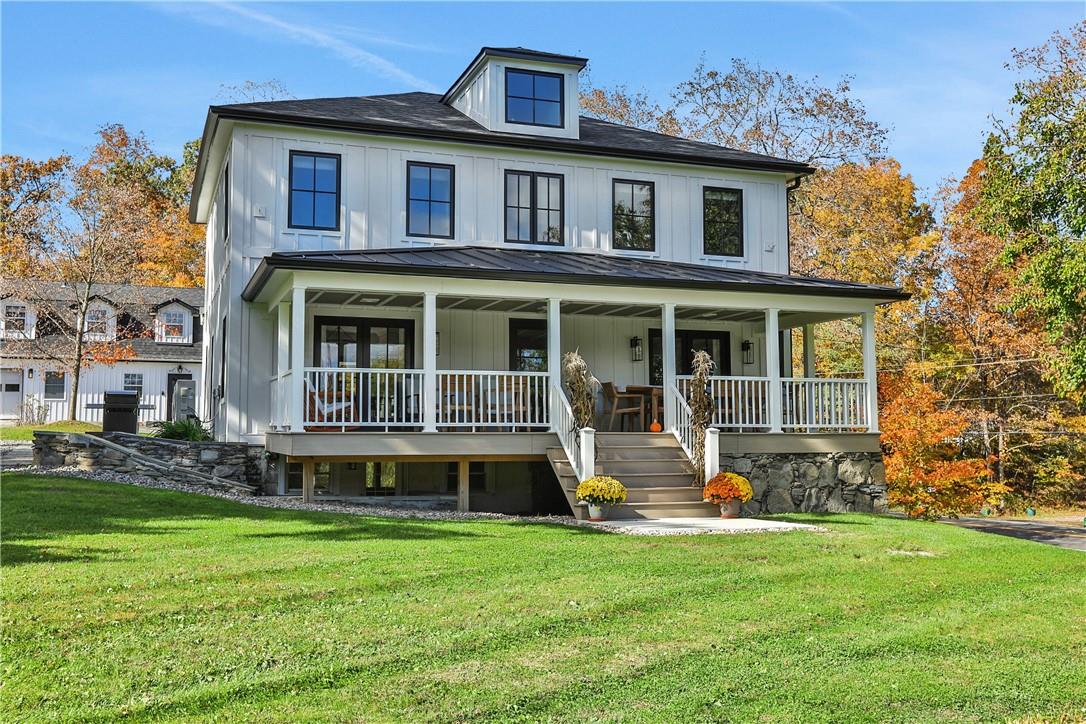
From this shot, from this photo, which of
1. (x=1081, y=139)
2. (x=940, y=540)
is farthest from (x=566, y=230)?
(x=1081, y=139)

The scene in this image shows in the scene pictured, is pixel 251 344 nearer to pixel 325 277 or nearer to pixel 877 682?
pixel 325 277

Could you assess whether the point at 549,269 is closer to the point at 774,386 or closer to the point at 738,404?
the point at 738,404

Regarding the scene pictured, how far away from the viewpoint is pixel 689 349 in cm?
1817

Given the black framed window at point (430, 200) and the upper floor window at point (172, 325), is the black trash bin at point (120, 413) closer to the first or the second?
the black framed window at point (430, 200)

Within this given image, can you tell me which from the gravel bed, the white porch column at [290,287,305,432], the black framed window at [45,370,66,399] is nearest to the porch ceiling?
the white porch column at [290,287,305,432]

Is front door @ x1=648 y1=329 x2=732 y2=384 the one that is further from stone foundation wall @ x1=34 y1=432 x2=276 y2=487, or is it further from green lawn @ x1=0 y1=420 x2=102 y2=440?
green lawn @ x1=0 y1=420 x2=102 y2=440

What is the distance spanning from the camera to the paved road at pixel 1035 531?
1549 cm

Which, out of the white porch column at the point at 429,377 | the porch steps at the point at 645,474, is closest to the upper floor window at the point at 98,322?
the white porch column at the point at 429,377

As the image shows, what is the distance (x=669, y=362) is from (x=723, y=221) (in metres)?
4.62

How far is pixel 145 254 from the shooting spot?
33219 mm

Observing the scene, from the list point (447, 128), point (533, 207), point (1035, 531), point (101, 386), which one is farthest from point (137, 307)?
point (1035, 531)

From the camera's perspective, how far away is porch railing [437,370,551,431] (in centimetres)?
1366

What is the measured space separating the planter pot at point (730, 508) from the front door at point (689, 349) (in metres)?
5.05

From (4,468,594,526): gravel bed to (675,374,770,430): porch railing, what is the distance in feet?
12.1
